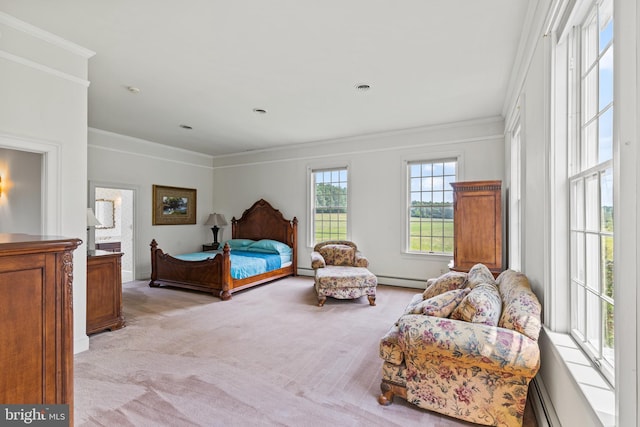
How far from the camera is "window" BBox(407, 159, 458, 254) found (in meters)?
5.11

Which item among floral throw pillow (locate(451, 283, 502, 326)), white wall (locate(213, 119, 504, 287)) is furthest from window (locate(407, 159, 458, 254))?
floral throw pillow (locate(451, 283, 502, 326))

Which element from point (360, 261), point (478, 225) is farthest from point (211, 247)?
point (478, 225)

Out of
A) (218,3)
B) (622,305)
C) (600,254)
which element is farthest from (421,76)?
(622,305)

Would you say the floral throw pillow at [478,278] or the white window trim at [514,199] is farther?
the white window trim at [514,199]

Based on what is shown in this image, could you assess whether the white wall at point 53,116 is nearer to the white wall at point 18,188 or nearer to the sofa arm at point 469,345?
the white wall at point 18,188

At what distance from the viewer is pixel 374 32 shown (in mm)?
2500

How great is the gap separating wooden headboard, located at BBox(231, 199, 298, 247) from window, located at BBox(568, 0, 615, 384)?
16.8 feet

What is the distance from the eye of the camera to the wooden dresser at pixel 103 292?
Result: 3.23m

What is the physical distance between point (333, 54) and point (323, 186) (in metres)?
3.60

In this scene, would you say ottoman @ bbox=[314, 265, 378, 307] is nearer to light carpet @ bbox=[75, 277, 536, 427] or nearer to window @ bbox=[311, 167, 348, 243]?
light carpet @ bbox=[75, 277, 536, 427]

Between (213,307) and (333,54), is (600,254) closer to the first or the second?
(333,54)

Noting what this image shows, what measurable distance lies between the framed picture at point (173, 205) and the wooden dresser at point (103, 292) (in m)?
3.01

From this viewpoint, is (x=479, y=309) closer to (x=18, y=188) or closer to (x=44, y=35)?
(x=44, y=35)

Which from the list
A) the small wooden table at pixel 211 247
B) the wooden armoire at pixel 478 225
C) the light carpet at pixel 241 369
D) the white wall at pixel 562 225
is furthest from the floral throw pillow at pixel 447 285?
the small wooden table at pixel 211 247
